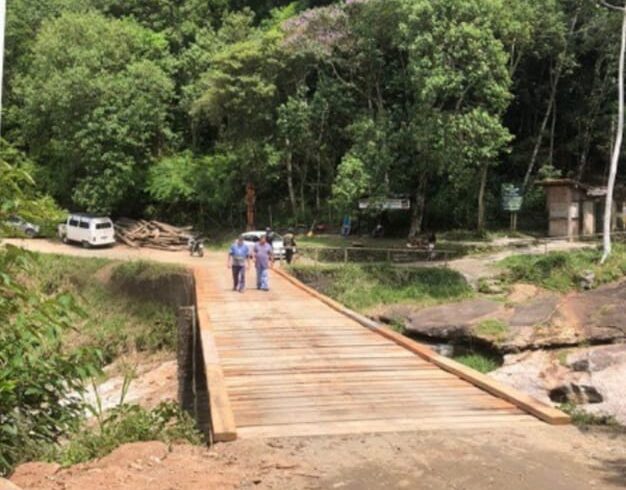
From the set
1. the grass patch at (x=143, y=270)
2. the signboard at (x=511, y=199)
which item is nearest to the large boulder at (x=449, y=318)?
the grass patch at (x=143, y=270)

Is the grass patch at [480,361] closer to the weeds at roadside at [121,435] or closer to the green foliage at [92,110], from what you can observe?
the weeds at roadside at [121,435]

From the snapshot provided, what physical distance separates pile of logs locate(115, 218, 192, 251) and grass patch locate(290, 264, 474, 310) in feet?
42.7

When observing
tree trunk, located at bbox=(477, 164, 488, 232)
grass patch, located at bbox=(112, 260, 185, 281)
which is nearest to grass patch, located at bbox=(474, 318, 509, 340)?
grass patch, located at bbox=(112, 260, 185, 281)

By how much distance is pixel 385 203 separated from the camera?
28984 mm

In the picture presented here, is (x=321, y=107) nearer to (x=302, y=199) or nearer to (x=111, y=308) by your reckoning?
(x=302, y=199)

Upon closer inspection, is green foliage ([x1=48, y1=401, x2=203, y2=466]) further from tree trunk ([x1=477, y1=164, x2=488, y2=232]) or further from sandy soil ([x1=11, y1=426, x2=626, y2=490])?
tree trunk ([x1=477, y1=164, x2=488, y2=232])

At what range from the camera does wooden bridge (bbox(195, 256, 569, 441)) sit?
708 centimetres

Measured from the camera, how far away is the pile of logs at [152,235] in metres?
36.2

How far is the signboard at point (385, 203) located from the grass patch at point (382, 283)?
3.95m

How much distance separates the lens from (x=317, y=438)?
6.58 metres

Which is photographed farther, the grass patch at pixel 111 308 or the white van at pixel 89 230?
the white van at pixel 89 230

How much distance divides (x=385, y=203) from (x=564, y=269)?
8.55 metres

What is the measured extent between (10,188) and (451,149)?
897 inches

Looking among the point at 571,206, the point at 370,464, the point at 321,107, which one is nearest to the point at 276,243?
Answer: the point at 321,107
